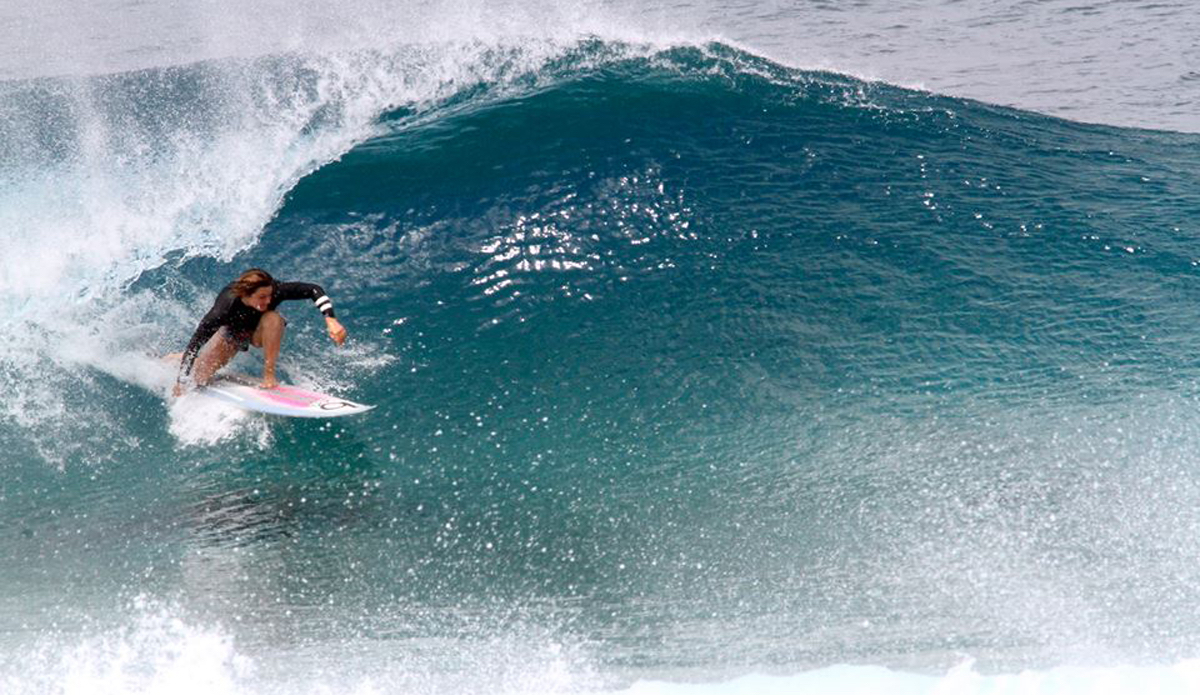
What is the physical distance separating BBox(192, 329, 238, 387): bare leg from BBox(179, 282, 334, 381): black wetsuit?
0.11 meters

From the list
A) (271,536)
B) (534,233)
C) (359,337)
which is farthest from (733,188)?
(271,536)

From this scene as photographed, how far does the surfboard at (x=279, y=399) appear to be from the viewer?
23.6 feet

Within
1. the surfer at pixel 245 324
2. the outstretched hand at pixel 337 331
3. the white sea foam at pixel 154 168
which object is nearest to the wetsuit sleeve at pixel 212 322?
the surfer at pixel 245 324

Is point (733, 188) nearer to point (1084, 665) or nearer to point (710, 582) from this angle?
point (710, 582)

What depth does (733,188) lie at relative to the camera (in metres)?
10.1

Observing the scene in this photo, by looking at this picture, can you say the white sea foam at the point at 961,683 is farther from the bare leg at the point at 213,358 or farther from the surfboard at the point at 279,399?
the bare leg at the point at 213,358

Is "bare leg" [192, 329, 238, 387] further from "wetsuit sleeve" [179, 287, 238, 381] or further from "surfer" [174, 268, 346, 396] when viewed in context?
"wetsuit sleeve" [179, 287, 238, 381]

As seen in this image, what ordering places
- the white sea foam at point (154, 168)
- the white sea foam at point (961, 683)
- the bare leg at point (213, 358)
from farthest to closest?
the white sea foam at point (154, 168), the bare leg at point (213, 358), the white sea foam at point (961, 683)

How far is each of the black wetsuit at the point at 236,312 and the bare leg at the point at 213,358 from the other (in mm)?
106

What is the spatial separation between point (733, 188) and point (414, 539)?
5.37 meters

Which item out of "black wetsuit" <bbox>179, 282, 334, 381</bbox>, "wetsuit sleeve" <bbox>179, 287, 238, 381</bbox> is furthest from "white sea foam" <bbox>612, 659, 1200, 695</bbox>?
"wetsuit sleeve" <bbox>179, 287, 238, 381</bbox>

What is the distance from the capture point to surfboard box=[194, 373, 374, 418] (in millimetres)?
7195

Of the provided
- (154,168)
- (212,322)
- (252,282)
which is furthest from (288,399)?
(154,168)

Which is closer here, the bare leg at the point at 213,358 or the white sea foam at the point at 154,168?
the bare leg at the point at 213,358
